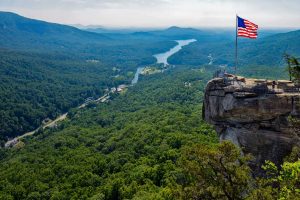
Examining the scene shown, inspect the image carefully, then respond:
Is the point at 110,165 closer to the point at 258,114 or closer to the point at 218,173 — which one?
the point at 258,114

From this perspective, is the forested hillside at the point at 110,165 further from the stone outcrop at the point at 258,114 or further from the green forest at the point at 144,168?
the stone outcrop at the point at 258,114

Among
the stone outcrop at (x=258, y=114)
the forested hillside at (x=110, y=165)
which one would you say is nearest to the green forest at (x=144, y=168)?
the forested hillside at (x=110, y=165)

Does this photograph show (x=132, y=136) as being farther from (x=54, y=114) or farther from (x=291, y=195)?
(x=54, y=114)

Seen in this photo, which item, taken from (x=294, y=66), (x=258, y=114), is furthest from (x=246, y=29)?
(x=294, y=66)

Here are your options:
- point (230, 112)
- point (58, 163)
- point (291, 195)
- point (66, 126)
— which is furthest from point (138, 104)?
point (291, 195)

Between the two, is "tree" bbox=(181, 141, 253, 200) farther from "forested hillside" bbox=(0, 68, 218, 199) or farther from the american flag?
"forested hillside" bbox=(0, 68, 218, 199)

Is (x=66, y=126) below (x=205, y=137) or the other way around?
below
